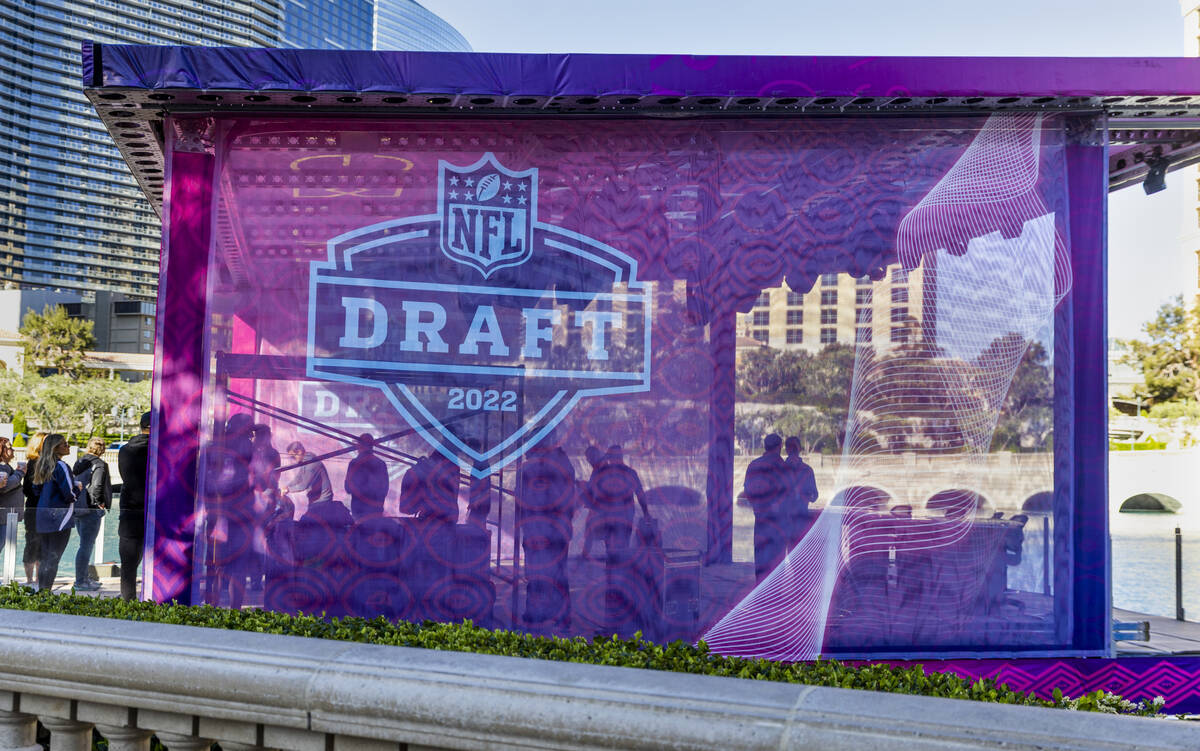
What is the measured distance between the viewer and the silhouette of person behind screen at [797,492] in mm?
6047

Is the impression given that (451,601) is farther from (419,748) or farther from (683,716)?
(683,716)

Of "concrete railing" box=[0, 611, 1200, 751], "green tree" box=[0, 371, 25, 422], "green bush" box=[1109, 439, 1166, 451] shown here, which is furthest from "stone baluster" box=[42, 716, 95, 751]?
"green tree" box=[0, 371, 25, 422]

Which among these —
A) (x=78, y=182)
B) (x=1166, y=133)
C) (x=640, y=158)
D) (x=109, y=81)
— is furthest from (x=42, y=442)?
(x=78, y=182)

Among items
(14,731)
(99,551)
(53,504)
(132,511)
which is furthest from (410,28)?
(14,731)

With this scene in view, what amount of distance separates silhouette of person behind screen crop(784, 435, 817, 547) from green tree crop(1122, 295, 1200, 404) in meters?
64.3

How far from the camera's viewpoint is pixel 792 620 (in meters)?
5.96

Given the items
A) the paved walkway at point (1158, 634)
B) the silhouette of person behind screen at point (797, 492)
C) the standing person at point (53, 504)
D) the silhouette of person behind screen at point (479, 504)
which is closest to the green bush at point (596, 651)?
the silhouette of person behind screen at point (479, 504)

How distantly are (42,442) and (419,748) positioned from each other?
27.3ft

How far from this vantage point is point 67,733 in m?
2.77

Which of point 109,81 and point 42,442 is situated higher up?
point 109,81

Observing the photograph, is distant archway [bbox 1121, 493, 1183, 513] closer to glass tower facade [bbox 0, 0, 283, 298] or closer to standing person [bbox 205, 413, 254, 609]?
standing person [bbox 205, 413, 254, 609]

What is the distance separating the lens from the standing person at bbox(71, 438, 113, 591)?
6918 mm

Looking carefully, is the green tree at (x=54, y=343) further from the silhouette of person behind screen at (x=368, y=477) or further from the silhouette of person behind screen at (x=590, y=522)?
the silhouette of person behind screen at (x=590, y=522)

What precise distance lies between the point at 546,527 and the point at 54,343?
80836 millimetres
